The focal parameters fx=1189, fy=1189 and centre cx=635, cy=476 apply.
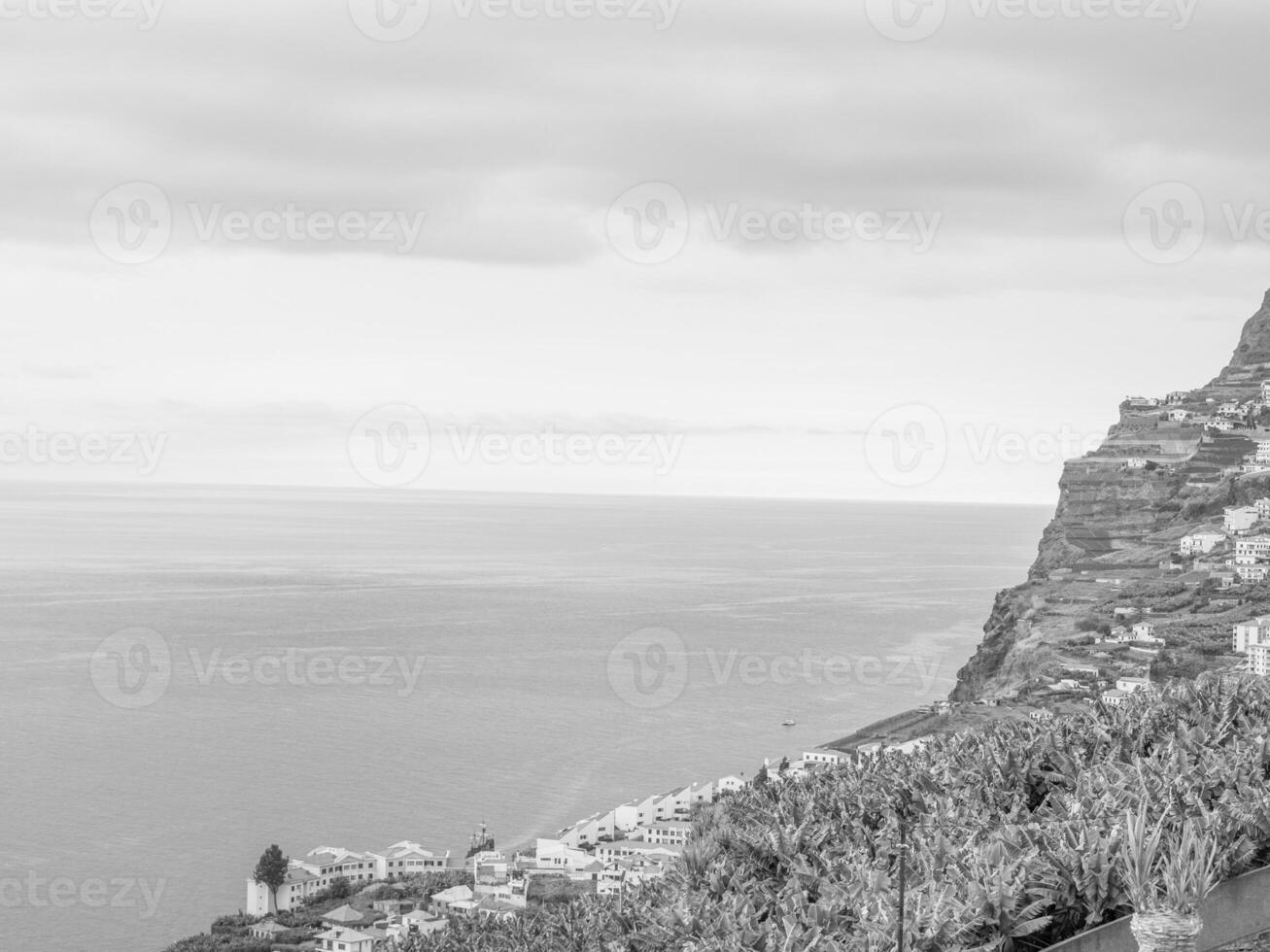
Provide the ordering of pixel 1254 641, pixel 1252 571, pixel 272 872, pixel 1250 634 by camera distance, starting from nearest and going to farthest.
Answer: pixel 272 872, pixel 1254 641, pixel 1250 634, pixel 1252 571

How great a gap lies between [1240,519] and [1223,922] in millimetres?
58102

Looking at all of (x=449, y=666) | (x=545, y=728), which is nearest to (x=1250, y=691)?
(x=545, y=728)

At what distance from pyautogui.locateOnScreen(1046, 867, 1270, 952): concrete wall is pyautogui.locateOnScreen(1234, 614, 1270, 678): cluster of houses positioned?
105 ft

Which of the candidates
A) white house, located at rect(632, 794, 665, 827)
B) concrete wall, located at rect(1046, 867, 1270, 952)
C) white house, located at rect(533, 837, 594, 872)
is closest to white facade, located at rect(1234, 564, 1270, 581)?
white house, located at rect(632, 794, 665, 827)

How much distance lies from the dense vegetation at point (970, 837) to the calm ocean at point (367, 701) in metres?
23.8

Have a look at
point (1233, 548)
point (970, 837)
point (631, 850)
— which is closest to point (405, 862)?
point (631, 850)

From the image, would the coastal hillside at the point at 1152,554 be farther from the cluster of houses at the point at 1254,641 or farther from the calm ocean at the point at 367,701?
the calm ocean at the point at 367,701

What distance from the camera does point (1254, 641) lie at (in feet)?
127

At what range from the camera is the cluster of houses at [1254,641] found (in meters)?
35.5

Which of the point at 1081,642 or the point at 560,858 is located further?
the point at 1081,642

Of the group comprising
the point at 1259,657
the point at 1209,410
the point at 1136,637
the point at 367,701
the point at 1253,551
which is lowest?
the point at 1259,657

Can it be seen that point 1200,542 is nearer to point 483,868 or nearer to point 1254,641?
point 1254,641

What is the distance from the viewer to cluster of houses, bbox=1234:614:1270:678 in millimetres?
35500

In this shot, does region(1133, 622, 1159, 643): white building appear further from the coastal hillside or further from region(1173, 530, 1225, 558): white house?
region(1173, 530, 1225, 558): white house
